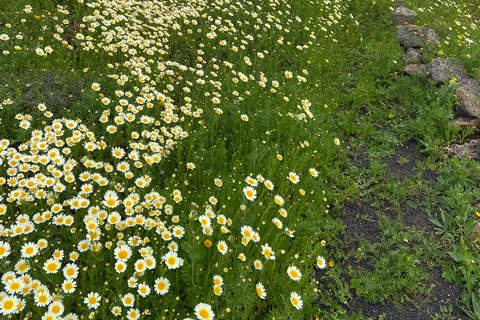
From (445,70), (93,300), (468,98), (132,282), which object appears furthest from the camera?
(445,70)

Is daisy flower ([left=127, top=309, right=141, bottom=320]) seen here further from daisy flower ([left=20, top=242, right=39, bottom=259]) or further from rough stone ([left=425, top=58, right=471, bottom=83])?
rough stone ([left=425, top=58, right=471, bottom=83])

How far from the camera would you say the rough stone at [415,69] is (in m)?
6.11

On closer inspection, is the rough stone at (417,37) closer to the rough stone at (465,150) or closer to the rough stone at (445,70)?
the rough stone at (445,70)

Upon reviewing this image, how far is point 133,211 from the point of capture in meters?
2.63

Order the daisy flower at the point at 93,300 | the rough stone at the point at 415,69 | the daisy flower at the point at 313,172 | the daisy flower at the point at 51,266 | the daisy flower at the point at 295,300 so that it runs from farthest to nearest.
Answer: the rough stone at the point at 415,69, the daisy flower at the point at 313,172, the daisy flower at the point at 295,300, the daisy flower at the point at 51,266, the daisy flower at the point at 93,300

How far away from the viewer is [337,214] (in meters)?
3.86

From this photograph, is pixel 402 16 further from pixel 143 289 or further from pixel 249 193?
pixel 143 289

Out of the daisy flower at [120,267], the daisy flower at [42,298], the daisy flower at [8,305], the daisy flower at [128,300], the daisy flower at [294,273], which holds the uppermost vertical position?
the daisy flower at [42,298]

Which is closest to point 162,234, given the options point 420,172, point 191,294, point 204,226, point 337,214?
point 204,226

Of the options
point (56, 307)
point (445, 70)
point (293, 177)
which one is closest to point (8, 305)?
point (56, 307)

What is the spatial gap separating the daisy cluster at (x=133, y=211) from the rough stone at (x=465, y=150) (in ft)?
5.66

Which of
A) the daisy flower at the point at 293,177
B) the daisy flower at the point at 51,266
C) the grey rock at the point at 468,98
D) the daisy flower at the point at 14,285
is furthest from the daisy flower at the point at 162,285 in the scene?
the grey rock at the point at 468,98

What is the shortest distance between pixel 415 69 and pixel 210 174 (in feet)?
16.6

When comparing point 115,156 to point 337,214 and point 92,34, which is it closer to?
point 337,214
